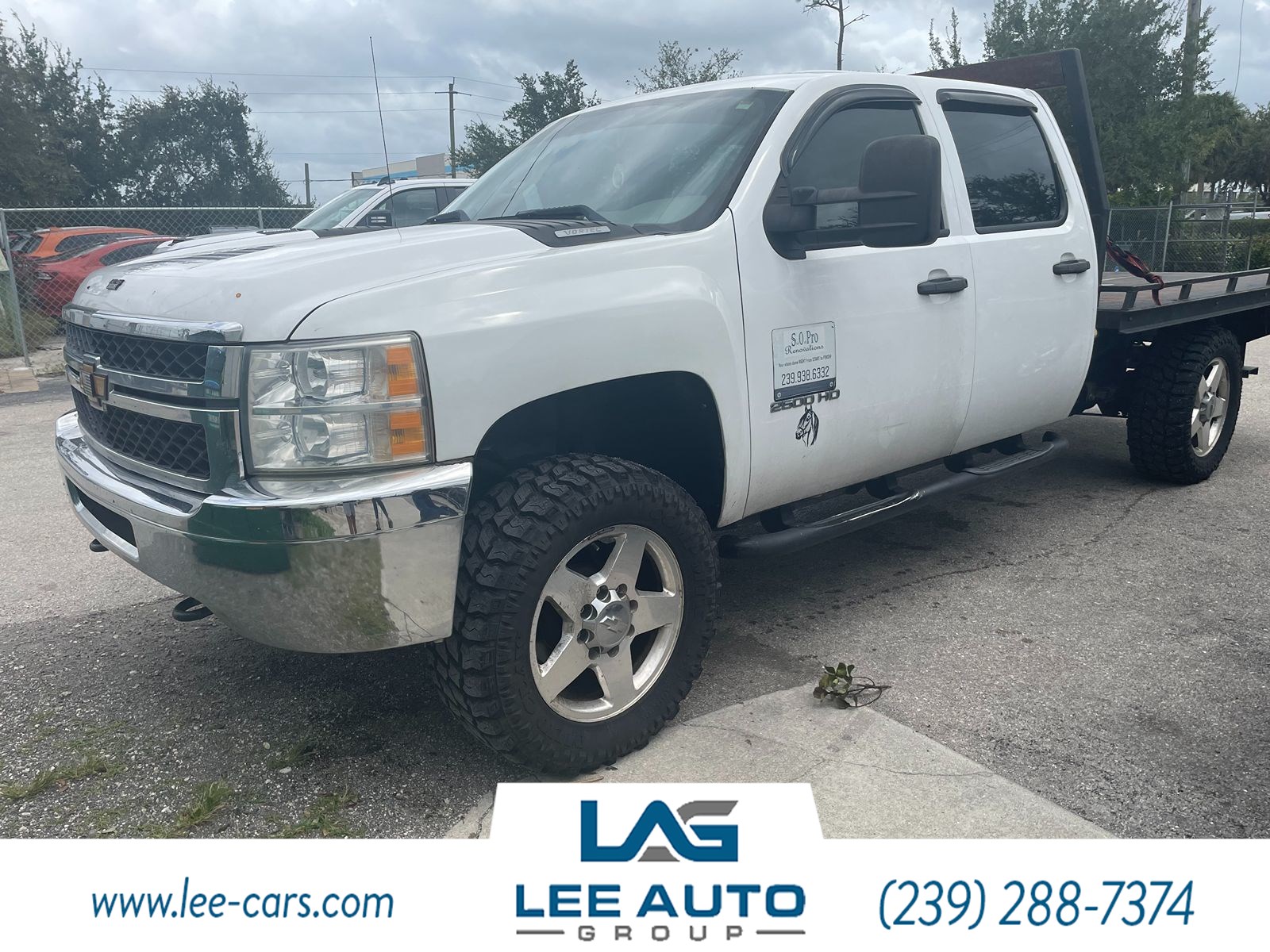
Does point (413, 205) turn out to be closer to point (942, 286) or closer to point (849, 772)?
point (942, 286)

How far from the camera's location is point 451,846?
2148 mm

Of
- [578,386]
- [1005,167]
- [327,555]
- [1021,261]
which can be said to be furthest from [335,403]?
[1005,167]

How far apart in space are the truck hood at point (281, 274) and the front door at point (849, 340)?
2.67ft

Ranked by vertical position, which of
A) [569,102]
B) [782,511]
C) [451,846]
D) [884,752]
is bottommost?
[884,752]

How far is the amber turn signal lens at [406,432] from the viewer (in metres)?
2.28

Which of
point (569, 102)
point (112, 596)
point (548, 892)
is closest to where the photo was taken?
point (548, 892)

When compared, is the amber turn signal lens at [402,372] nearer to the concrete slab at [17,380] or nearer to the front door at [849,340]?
the front door at [849,340]

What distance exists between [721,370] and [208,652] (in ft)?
6.84

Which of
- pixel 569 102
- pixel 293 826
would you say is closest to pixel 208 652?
pixel 293 826

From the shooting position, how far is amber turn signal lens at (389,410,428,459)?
7.48ft

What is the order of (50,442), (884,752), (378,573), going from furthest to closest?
1. (50,442)
2. (884,752)
3. (378,573)

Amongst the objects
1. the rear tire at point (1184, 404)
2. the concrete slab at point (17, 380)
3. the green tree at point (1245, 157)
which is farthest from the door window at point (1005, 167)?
the green tree at point (1245, 157)

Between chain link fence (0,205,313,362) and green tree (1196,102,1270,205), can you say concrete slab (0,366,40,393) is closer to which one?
chain link fence (0,205,313,362)

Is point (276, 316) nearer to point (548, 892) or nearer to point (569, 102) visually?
point (548, 892)
